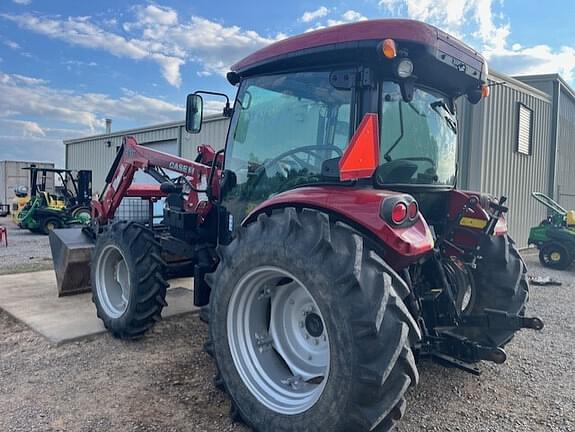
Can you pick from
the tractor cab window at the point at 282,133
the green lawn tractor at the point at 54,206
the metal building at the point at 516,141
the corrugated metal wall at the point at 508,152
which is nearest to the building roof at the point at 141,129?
the metal building at the point at 516,141

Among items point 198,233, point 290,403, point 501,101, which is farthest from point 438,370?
point 501,101

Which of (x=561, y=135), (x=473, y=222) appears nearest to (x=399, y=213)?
(x=473, y=222)

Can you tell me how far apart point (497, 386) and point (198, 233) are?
2.84 m

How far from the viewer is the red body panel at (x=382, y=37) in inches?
99.3

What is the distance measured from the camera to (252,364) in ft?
9.10

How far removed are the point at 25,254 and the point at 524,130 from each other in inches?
504

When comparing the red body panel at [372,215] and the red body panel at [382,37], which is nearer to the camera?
the red body panel at [372,215]

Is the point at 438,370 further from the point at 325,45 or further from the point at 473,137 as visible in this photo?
the point at 473,137

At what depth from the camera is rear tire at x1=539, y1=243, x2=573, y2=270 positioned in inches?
374

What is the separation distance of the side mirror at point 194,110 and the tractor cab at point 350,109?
1.10 ft

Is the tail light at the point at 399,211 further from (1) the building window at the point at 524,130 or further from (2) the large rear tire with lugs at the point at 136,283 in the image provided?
(1) the building window at the point at 524,130

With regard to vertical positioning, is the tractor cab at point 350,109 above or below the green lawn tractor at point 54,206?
above

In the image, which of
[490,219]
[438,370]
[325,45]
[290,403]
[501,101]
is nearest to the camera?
[290,403]

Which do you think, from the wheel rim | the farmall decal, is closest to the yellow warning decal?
the farmall decal
